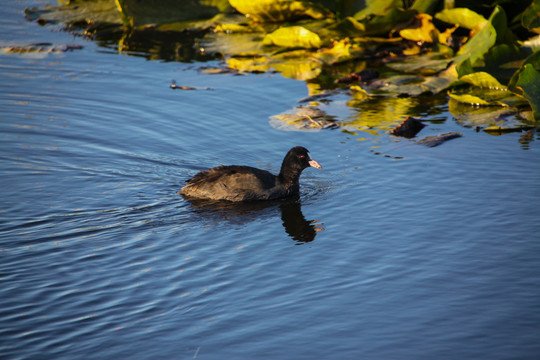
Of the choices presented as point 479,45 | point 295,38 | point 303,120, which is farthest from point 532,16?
point 295,38

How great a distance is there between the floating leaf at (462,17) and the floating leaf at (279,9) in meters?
2.82

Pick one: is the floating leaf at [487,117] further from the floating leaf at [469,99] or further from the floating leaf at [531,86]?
the floating leaf at [531,86]

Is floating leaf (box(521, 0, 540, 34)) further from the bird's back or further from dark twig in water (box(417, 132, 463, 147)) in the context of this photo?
the bird's back

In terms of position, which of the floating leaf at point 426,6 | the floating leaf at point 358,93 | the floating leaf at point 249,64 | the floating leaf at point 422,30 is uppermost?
the floating leaf at point 426,6

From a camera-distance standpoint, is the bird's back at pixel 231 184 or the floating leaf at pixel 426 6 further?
the floating leaf at pixel 426 6

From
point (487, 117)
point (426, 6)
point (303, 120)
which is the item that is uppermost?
point (426, 6)

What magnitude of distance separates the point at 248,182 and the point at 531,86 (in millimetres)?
4529

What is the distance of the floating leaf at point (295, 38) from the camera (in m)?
14.5

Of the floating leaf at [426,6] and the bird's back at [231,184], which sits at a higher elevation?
the floating leaf at [426,6]

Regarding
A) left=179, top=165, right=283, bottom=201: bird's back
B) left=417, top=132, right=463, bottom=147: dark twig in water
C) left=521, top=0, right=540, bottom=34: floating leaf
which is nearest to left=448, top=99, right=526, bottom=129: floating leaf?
left=417, top=132, right=463, bottom=147: dark twig in water

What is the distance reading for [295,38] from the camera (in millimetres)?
14703

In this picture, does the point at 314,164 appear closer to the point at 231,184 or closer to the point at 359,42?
the point at 231,184

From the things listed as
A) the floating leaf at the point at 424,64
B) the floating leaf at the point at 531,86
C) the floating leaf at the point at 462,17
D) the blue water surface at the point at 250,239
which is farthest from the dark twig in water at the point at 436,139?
the floating leaf at the point at 462,17

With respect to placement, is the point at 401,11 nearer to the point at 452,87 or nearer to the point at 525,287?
the point at 452,87
